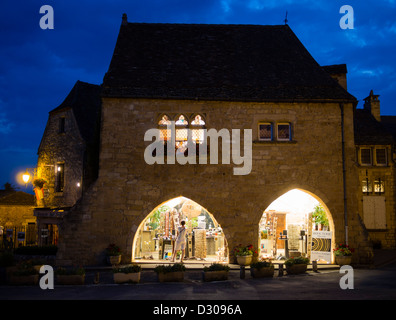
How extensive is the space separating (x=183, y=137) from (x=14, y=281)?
7467 millimetres

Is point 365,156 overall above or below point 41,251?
above

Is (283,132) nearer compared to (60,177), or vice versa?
(283,132)

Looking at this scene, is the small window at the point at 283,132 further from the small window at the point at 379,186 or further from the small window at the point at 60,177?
the small window at the point at 60,177

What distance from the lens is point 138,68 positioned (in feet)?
50.4

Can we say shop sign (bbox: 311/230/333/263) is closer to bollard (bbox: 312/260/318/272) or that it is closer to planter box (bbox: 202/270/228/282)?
bollard (bbox: 312/260/318/272)

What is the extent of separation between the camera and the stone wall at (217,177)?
13578 millimetres

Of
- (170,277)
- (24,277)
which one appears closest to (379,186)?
(170,277)

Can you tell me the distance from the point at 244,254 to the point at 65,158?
11.8 metres

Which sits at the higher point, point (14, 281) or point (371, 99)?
point (371, 99)

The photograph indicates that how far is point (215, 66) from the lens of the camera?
1590 centimetres

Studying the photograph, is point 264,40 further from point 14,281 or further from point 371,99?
point 14,281

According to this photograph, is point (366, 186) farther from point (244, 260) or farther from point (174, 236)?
A: point (174, 236)

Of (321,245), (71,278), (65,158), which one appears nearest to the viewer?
(71,278)
